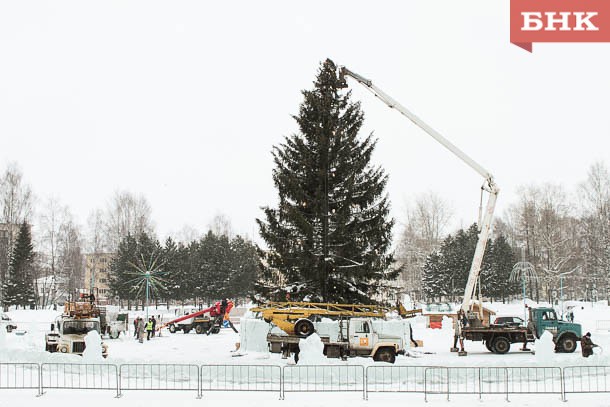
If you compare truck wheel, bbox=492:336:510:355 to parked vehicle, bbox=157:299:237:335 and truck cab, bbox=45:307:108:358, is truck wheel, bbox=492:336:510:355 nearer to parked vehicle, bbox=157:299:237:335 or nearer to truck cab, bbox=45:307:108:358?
truck cab, bbox=45:307:108:358

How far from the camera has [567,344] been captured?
28.2 m

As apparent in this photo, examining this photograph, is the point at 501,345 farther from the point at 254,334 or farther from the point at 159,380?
the point at 159,380

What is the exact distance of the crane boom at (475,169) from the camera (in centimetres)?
2859

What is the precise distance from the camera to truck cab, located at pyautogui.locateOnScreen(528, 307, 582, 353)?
2828cm

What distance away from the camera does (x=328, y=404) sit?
1619 cm

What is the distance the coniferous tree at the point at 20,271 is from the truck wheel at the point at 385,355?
55798 mm

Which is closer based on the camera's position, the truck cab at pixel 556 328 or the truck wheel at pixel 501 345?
the truck wheel at pixel 501 345

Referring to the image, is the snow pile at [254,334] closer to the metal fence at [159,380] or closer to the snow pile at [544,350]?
the metal fence at [159,380]

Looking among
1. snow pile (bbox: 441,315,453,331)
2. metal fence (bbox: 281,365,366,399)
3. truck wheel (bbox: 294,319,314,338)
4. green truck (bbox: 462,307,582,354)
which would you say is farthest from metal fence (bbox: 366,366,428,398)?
snow pile (bbox: 441,315,453,331)

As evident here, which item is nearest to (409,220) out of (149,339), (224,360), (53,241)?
(53,241)

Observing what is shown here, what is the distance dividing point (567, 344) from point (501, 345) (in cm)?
309

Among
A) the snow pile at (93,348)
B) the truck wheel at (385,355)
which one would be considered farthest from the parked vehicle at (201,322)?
the truck wheel at (385,355)

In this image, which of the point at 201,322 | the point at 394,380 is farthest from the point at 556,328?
the point at 201,322

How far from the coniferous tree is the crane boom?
165 feet
